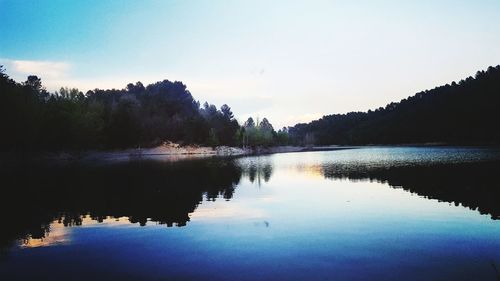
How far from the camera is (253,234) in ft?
62.5

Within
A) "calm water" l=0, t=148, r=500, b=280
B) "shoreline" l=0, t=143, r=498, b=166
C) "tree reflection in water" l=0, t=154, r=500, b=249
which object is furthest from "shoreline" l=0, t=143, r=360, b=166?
"calm water" l=0, t=148, r=500, b=280

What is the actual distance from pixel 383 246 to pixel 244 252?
19.6 feet

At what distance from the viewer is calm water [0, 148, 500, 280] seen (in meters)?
13.3

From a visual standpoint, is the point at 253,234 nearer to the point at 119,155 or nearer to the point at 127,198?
the point at 127,198

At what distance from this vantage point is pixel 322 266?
44.5 feet

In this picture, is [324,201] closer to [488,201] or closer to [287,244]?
[488,201]

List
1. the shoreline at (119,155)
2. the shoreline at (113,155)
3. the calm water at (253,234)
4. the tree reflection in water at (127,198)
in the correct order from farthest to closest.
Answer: the shoreline at (119,155)
the shoreline at (113,155)
the tree reflection in water at (127,198)
the calm water at (253,234)

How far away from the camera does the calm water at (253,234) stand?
43.7 feet

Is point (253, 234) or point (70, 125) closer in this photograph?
point (253, 234)

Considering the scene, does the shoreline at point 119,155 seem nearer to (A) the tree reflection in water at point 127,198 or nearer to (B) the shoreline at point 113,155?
(B) the shoreline at point 113,155

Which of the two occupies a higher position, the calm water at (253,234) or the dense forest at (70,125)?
the dense forest at (70,125)

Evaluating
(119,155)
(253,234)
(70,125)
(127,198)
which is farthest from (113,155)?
(253,234)

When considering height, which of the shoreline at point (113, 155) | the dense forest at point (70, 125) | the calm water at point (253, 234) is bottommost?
the calm water at point (253, 234)

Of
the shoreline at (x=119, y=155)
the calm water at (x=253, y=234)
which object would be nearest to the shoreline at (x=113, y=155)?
the shoreline at (x=119, y=155)
